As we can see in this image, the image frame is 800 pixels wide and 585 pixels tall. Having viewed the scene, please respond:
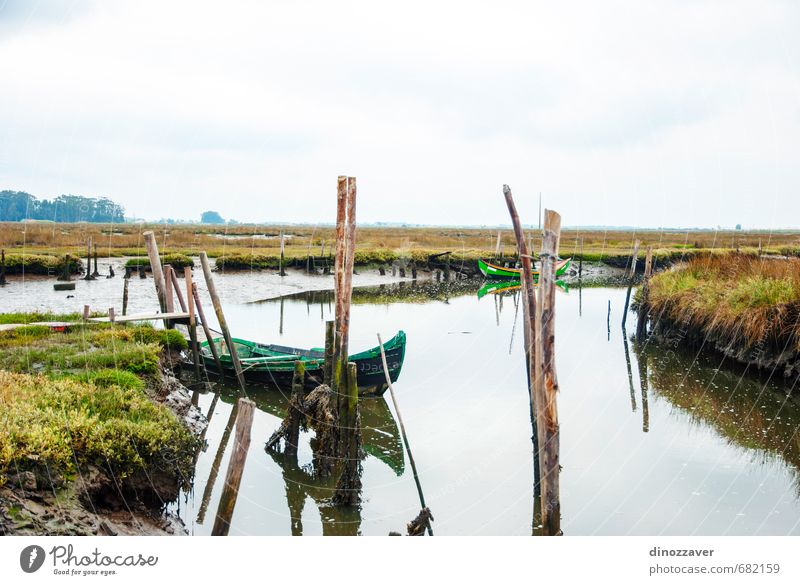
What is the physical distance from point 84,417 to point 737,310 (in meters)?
10.9

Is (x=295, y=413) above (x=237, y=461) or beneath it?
beneath

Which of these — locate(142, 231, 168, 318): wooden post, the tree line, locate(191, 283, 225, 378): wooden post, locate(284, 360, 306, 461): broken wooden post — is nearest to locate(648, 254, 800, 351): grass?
locate(284, 360, 306, 461): broken wooden post

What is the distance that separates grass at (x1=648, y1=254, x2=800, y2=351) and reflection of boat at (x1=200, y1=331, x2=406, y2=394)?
6.27 metres

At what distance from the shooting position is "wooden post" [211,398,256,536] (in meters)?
4.30

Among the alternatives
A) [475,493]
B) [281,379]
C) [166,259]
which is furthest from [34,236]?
[475,493]

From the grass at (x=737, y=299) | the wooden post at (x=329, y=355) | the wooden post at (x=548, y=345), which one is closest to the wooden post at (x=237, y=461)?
the wooden post at (x=548, y=345)

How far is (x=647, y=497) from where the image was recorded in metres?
7.19

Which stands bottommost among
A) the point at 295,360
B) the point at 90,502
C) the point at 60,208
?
the point at 90,502

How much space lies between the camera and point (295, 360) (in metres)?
10.6

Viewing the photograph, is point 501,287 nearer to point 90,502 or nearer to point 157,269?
point 157,269

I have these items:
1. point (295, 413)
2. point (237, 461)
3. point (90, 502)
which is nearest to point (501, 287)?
point (295, 413)

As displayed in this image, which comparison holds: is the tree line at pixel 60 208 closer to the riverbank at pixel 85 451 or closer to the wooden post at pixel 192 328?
the wooden post at pixel 192 328

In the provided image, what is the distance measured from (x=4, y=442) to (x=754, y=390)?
1118 cm

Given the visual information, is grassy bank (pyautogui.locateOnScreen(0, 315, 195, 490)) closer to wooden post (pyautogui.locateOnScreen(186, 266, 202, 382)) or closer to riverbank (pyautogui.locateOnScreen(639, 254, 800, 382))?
wooden post (pyautogui.locateOnScreen(186, 266, 202, 382))
